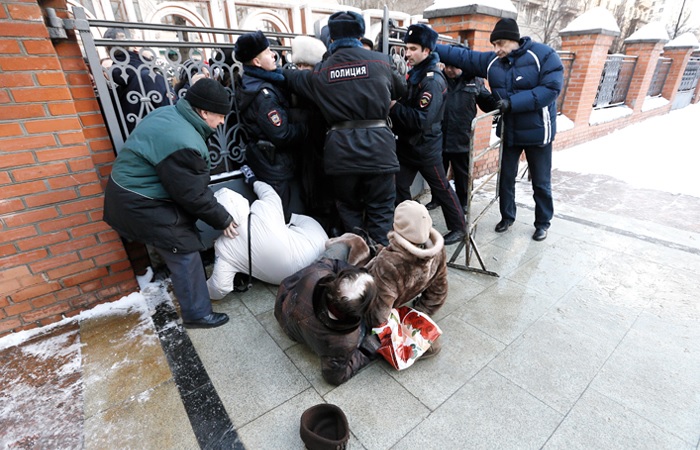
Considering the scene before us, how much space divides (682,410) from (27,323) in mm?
4078

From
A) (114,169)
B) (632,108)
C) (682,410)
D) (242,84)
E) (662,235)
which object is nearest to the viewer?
(682,410)

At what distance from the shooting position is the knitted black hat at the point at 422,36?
2920 mm

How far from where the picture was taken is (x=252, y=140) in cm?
308

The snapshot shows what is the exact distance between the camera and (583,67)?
6.88 metres

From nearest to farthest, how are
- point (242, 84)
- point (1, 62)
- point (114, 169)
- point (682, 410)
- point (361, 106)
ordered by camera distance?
1. point (682, 410)
2. point (1, 62)
3. point (114, 169)
4. point (361, 106)
5. point (242, 84)

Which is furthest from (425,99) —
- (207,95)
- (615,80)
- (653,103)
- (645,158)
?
(653,103)

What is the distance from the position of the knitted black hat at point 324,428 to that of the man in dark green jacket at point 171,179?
50.6 inches

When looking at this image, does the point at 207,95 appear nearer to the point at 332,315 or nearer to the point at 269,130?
the point at 269,130

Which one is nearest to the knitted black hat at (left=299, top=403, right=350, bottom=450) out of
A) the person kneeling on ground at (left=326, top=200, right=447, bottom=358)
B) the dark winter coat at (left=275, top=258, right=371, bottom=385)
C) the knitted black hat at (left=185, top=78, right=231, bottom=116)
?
the dark winter coat at (left=275, top=258, right=371, bottom=385)

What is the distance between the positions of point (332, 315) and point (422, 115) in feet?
6.88

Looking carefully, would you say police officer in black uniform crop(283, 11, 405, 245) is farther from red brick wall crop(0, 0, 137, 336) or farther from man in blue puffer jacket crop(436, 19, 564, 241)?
red brick wall crop(0, 0, 137, 336)

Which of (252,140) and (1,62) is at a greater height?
(1,62)

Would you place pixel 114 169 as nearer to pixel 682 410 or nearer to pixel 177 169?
pixel 177 169

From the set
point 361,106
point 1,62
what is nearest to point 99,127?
point 1,62
